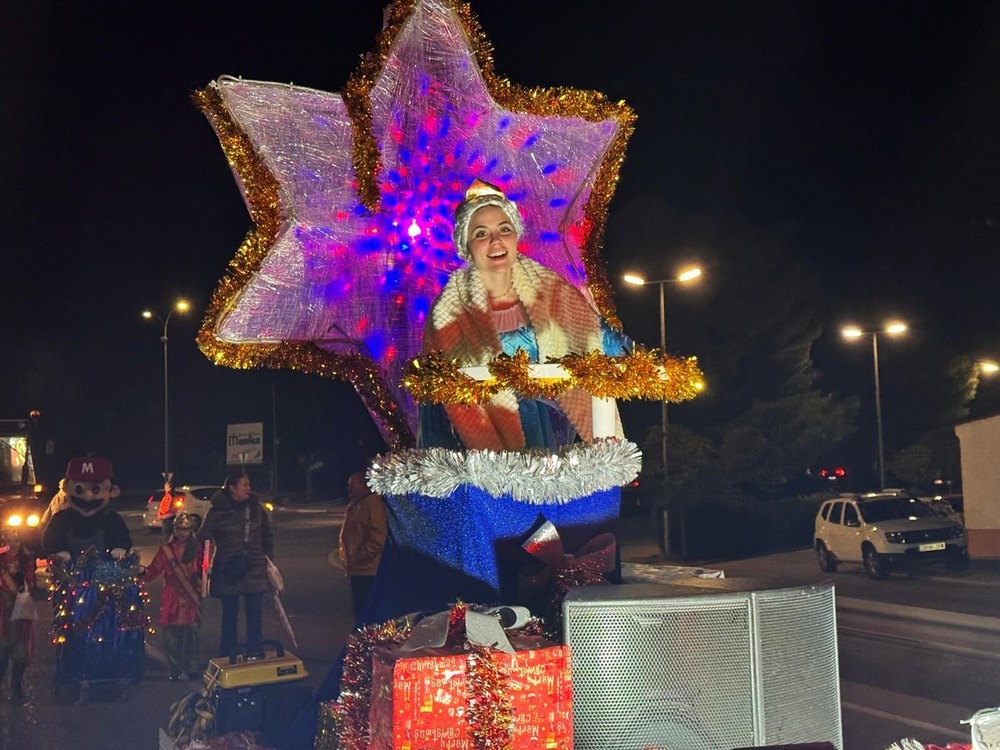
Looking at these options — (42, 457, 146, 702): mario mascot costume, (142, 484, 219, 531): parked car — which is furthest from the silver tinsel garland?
(142, 484, 219, 531): parked car

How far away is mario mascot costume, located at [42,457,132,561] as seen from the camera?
398 inches

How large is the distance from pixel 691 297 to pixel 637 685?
26.4m

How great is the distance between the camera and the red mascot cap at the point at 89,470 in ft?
33.3

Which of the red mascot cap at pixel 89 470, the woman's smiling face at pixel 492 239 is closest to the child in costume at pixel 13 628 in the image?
the red mascot cap at pixel 89 470

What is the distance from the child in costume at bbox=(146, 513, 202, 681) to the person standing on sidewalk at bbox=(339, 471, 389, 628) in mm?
2578

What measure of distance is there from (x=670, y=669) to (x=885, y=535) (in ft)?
60.6

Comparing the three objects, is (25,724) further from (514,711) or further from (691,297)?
(691,297)

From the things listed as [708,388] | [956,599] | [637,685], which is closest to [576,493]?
[637,685]

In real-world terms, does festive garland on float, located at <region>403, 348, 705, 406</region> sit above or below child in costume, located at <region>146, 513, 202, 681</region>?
above

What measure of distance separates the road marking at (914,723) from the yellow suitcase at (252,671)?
3627 millimetres

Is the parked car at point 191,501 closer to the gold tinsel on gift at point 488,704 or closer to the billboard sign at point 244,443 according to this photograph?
the billboard sign at point 244,443

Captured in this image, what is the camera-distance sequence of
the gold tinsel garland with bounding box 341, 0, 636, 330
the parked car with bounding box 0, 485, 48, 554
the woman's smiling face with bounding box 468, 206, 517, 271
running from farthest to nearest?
the parked car with bounding box 0, 485, 48, 554 < the gold tinsel garland with bounding box 341, 0, 636, 330 < the woman's smiling face with bounding box 468, 206, 517, 271

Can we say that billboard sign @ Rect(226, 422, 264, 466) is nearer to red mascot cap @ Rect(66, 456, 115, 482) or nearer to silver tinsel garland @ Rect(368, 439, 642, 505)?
red mascot cap @ Rect(66, 456, 115, 482)

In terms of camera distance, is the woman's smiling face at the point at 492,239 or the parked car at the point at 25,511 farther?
the parked car at the point at 25,511
